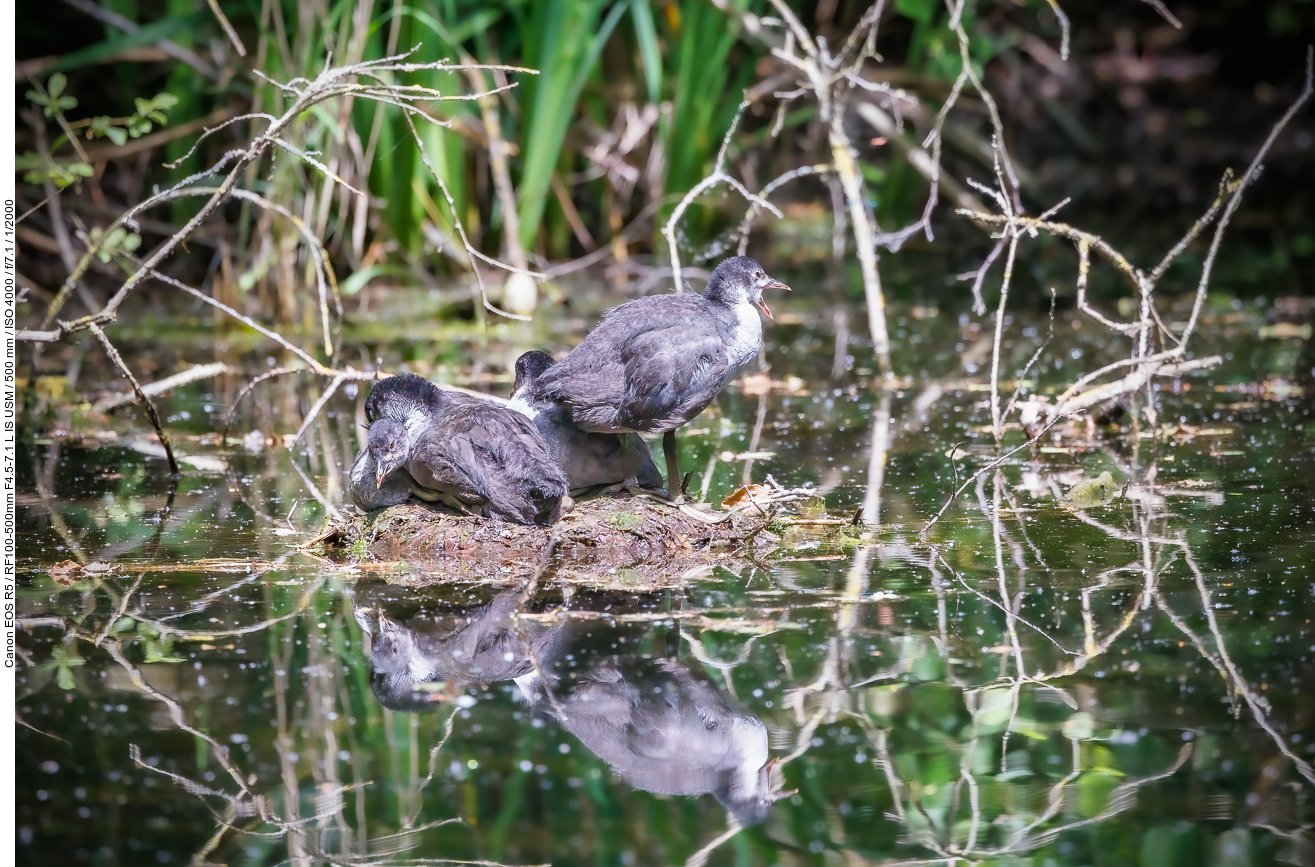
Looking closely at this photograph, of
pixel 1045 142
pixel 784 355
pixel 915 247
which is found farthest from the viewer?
pixel 1045 142

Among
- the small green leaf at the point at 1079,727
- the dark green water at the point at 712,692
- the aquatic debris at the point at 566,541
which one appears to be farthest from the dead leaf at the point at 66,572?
the small green leaf at the point at 1079,727

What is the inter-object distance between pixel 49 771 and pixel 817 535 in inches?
89.5

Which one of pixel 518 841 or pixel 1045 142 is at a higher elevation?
pixel 518 841

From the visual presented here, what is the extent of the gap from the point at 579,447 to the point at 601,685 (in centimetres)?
151

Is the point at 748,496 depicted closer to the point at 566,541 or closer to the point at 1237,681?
the point at 566,541

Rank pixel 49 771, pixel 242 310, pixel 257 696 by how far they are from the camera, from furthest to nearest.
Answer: pixel 242 310, pixel 257 696, pixel 49 771

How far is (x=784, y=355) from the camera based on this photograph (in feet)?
26.8

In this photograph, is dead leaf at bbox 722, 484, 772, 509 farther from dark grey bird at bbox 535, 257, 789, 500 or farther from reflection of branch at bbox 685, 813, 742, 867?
reflection of branch at bbox 685, 813, 742, 867

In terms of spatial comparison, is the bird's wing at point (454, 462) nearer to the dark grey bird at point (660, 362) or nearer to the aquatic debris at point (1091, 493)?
the dark grey bird at point (660, 362)

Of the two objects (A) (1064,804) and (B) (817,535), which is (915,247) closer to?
(B) (817,535)

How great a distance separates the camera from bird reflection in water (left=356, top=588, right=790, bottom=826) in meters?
2.95

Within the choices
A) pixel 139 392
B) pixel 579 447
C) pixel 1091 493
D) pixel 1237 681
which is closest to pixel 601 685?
pixel 1237 681

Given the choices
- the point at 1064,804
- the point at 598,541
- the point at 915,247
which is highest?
the point at 1064,804

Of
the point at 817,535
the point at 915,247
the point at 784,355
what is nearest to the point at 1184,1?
the point at 915,247
